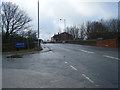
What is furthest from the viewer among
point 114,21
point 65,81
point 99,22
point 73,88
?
point 99,22

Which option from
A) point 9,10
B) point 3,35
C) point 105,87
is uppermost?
point 9,10

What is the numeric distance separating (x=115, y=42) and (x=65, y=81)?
36.1 m

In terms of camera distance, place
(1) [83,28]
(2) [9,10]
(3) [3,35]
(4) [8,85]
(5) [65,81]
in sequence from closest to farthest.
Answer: (4) [8,85] → (5) [65,81] → (3) [3,35] → (2) [9,10] → (1) [83,28]

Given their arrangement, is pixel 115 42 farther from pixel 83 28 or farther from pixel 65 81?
pixel 83 28

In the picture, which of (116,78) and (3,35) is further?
(3,35)

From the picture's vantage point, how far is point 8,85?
8852mm

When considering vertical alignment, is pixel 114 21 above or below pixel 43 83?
above

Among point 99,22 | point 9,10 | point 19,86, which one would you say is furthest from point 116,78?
point 99,22

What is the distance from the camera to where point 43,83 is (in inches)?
363

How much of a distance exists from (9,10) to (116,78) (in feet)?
153

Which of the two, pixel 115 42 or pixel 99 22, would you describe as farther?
pixel 99 22

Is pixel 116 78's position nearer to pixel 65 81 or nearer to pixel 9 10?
pixel 65 81

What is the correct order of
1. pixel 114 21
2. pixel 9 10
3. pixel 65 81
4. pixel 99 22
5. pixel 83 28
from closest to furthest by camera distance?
pixel 65 81 → pixel 9 10 → pixel 114 21 → pixel 99 22 → pixel 83 28

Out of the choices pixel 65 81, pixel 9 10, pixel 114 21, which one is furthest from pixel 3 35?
pixel 114 21
